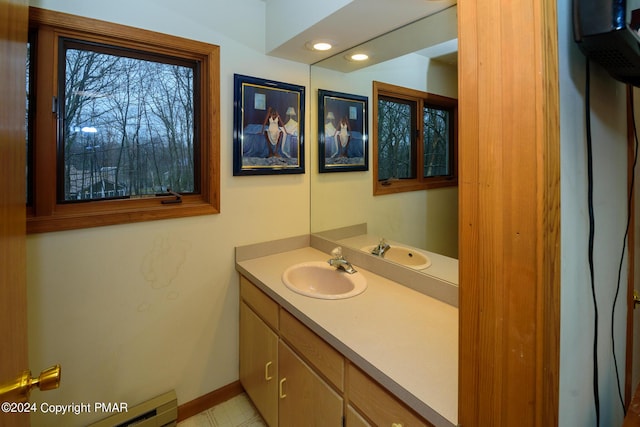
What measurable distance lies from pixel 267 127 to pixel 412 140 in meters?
0.90

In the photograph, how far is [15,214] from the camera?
71cm

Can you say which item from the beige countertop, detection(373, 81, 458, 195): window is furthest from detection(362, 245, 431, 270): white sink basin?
detection(373, 81, 458, 195): window

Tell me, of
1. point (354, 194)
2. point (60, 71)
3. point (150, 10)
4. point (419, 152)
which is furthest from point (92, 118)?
point (419, 152)

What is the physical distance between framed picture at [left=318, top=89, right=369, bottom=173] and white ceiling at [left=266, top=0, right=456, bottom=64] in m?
0.29

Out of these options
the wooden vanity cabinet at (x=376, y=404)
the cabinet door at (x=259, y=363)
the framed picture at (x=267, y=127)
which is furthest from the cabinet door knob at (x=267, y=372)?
the framed picture at (x=267, y=127)

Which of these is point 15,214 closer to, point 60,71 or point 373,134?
point 60,71

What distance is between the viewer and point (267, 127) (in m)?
1.93

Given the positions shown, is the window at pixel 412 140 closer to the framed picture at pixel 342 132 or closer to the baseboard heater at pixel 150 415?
the framed picture at pixel 342 132

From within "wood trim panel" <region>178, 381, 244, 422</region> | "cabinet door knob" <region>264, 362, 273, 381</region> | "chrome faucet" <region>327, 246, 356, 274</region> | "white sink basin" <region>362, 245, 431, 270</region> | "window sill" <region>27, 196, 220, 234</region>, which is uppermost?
"window sill" <region>27, 196, 220, 234</region>

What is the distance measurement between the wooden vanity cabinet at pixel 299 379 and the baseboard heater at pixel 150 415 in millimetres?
409

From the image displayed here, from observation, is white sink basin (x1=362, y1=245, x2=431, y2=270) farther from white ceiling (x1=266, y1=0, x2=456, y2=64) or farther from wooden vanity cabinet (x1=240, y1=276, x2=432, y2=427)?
white ceiling (x1=266, y1=0, x2=456, y2=64)

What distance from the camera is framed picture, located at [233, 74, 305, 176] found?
1.82m

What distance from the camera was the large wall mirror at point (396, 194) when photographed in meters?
1.37

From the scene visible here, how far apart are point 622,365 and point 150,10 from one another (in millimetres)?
2498
